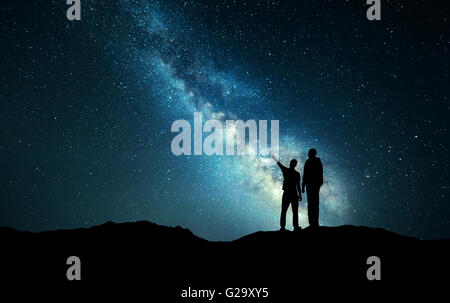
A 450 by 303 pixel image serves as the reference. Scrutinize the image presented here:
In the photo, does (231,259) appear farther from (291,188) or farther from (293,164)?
(293,164)

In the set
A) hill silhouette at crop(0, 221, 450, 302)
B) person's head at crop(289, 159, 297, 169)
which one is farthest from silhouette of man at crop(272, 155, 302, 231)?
hill silhouette at crop(0, 221, 450, 302)

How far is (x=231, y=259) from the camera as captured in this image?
28.2ft

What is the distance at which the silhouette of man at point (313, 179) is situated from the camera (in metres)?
8.81

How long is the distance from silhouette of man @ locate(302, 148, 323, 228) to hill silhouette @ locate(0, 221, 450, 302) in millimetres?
803

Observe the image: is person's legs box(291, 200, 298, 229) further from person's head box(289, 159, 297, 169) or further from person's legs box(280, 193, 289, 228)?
person's head box(289, 159, 297, 169)

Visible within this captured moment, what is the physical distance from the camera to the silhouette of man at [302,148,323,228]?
8.81 m

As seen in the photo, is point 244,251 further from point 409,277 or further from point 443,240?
point 443,240

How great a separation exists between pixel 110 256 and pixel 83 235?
1781 millimetres

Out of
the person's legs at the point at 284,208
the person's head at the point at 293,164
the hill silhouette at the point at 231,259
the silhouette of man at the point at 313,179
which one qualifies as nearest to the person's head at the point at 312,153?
the silhouette of man at the point at 313,179

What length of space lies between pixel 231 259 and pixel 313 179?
10.1 feet

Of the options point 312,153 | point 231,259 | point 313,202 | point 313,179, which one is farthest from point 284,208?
point 231,259

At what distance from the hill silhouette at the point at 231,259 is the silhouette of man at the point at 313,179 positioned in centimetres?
80
